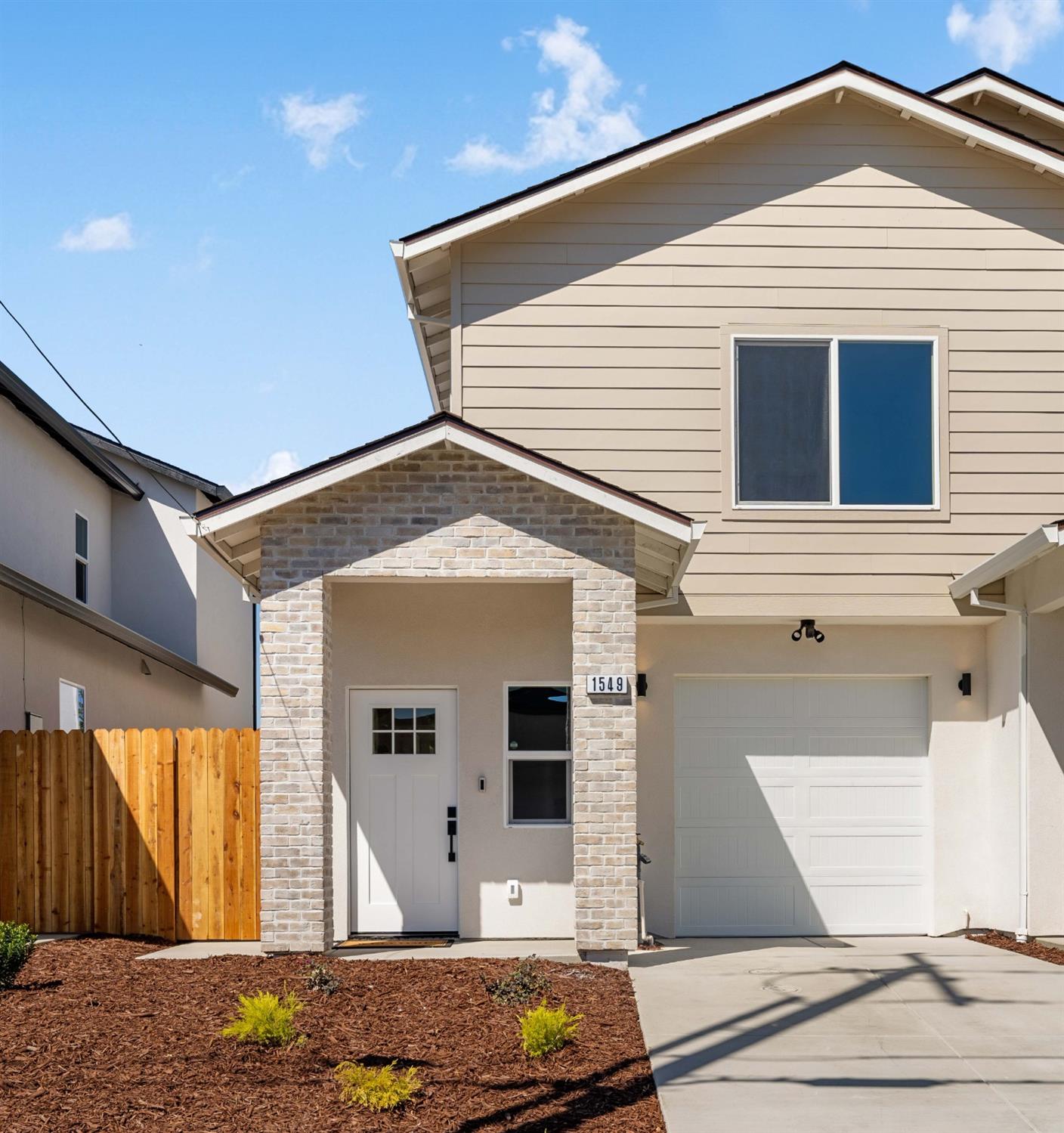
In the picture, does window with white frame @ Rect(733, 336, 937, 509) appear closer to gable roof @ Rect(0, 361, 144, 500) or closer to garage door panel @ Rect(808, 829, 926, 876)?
garage door panel @ Rect(808, 829, 926, 876)

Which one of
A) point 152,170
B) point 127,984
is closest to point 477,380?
point 152,170

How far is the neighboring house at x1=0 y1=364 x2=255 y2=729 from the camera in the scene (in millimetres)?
14727

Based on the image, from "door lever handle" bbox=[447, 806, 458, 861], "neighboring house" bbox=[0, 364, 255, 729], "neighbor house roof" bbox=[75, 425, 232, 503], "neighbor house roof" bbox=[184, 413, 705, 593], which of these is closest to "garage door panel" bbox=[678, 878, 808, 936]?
"door lever handle" bbox=[447, 806, 458, 861]

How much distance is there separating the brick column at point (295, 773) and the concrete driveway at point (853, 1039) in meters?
2.57

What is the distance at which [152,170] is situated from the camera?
13.8 m

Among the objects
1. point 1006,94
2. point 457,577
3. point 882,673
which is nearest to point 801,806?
point 882,673

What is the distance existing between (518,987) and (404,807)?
11.2ft

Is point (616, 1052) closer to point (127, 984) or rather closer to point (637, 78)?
point (127, 984)

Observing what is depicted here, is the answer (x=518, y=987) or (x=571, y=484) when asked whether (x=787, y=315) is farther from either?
(x=518, y=987)

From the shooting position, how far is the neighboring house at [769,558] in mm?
12047

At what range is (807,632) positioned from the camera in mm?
12633

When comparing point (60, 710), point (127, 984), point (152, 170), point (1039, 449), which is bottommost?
point (127, 984)

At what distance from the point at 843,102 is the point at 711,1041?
905 centimetres

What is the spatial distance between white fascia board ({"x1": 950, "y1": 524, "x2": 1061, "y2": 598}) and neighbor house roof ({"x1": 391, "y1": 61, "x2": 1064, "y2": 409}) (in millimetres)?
Result: 3885
